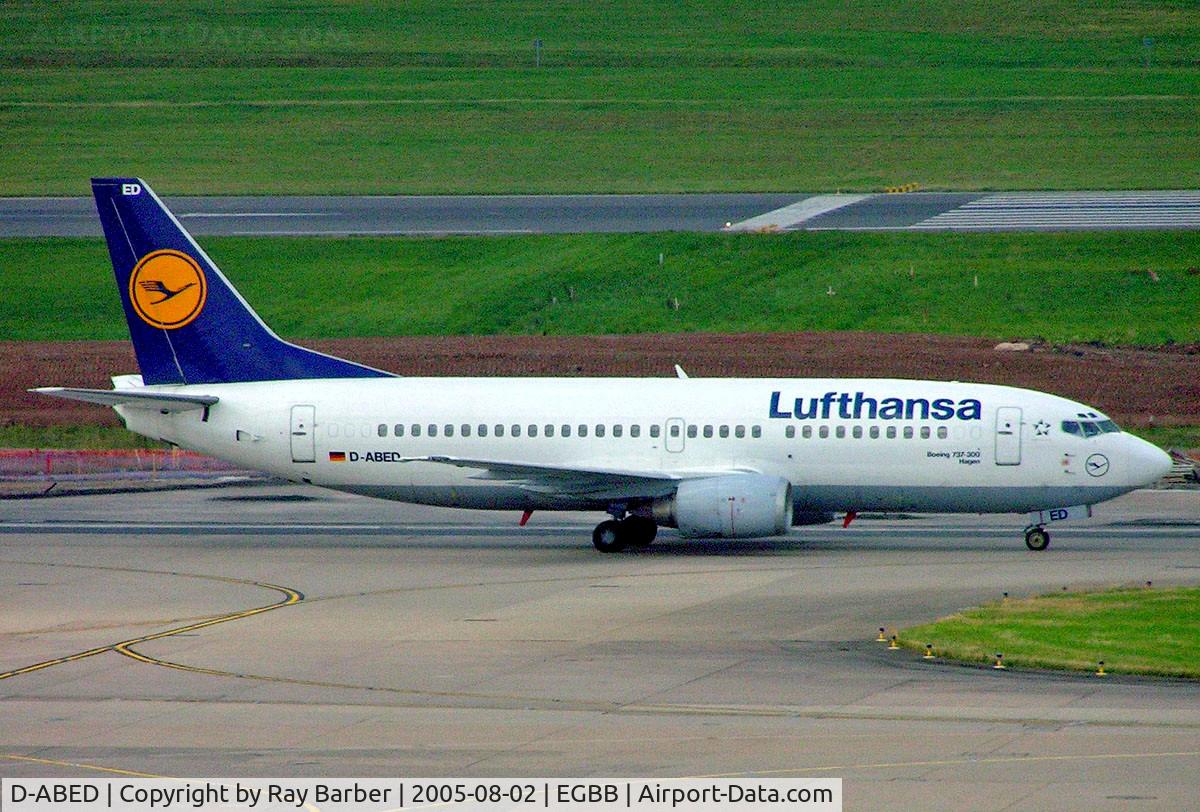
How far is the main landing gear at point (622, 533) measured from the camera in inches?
1554

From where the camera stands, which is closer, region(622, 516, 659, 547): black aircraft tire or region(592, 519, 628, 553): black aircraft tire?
region(592, 519, 628, 553): black aircraft tire

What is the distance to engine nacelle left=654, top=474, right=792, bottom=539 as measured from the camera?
37719mm

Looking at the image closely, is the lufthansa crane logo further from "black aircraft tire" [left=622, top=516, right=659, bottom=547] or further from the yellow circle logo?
the yellow circle logo

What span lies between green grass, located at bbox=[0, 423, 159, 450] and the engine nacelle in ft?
83.3

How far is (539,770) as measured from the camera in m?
19.8

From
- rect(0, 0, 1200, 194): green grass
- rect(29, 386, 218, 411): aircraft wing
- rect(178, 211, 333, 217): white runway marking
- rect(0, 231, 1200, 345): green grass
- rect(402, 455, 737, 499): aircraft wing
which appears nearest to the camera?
rect(402, 455, 737, 499): aircraft wing

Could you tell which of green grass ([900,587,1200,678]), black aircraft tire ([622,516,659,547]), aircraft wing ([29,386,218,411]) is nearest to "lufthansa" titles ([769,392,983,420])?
black aircraft tire ([622,516,659,547])

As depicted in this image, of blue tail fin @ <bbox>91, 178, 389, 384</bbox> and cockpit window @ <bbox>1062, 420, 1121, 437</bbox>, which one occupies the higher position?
blue tail fin @ <bbox>91, 178, 389, 384</bbox>

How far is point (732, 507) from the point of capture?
37.8m

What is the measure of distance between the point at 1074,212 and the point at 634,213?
18.4 metres

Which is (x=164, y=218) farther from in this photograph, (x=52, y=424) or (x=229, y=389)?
(x=52, y=424)

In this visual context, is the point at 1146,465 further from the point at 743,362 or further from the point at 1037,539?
the point at 743,362

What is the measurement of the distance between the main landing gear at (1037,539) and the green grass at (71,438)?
30108mm

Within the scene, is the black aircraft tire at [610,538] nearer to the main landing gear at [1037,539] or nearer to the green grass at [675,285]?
the main landing gear at [1037,539]
